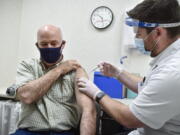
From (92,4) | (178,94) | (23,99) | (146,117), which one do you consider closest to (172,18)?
(178,94)

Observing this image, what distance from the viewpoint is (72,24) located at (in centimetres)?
305

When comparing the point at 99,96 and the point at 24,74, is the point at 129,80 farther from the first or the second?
the point at 24,74

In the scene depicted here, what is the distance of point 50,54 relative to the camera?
1.96 m

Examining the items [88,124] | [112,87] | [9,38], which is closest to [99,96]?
[88,124]

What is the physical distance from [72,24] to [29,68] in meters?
1.24

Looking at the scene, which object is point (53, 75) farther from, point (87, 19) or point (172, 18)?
point (87, 19)

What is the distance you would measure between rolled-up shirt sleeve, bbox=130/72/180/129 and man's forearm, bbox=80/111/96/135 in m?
0.54

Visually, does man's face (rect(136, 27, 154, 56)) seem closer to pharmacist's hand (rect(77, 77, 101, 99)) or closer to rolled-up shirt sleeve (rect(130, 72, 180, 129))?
rolled-up shirt sleeve (rect(130, 72, 180, 129))

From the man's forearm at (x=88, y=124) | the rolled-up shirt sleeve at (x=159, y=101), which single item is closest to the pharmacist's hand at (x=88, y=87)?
the man's forearm at (x=88, y=124)

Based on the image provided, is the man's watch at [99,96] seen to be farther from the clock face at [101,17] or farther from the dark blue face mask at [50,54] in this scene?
the clock face at [101,17]

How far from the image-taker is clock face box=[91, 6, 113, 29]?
287cm

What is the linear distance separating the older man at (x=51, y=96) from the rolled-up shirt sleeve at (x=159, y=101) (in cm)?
59

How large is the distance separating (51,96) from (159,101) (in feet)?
3.16

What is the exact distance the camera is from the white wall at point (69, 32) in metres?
2.83
